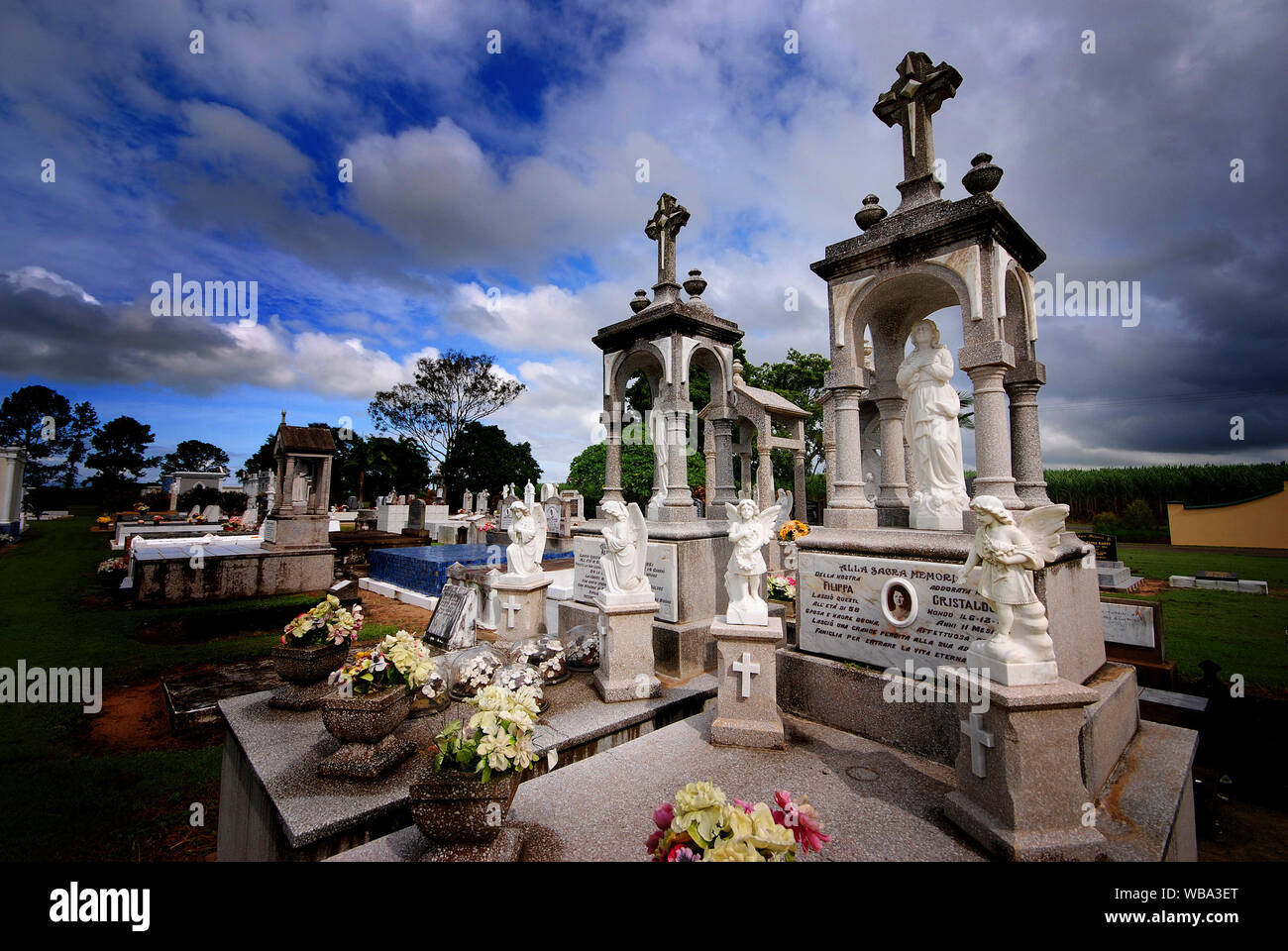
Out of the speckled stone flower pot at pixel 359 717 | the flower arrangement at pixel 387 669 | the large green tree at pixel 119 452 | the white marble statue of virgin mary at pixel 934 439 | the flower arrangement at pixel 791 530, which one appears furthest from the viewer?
the large green tree at pixel 119 452

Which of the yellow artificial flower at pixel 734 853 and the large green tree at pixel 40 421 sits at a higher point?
the large green tree at pixel 40 421

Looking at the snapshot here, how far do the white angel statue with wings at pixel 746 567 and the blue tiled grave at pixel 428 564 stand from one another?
8.57 metres

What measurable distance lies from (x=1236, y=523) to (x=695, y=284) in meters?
28.9

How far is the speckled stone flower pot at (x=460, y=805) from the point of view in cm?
268

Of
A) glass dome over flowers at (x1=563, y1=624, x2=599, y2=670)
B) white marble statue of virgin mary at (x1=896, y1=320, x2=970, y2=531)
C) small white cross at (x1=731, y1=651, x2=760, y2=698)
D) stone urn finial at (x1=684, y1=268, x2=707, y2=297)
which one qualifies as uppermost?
stone urn finial at (x1=684, y1=268, x2=707, y2=297)

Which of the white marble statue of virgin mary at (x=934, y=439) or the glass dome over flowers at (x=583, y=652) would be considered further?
the glass dome over flowers at (x=583, y=652)

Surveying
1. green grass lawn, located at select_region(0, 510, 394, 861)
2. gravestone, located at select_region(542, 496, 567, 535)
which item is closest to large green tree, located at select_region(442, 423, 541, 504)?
gravestone, located at select_region(542, 496, 567, 535)

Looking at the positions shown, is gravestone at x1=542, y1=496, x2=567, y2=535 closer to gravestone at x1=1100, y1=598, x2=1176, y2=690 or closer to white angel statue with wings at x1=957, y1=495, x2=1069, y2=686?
gravestone at x1=1100, y1=598, x2=1176, y2=690

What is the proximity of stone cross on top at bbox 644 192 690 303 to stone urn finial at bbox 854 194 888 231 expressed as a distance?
10.4 feet

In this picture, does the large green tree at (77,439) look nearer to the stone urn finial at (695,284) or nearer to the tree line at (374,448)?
the tree line at (374,448)

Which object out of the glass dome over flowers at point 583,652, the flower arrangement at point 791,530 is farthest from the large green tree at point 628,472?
the glass dome over flowers at point 583,652

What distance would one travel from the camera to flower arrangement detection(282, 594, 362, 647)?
18.9ft

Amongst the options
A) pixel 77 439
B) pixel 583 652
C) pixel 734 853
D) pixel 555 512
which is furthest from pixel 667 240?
pixel 77 439
